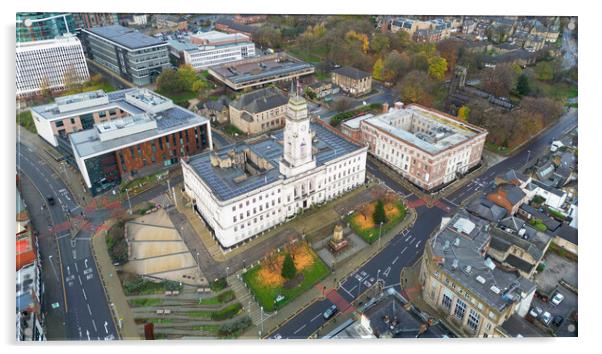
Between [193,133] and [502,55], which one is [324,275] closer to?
[193,133]

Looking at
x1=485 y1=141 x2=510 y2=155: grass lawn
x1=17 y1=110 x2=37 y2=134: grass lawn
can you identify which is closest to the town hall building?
x1=485 y1=141 x2=510 y2=155: grass lawn

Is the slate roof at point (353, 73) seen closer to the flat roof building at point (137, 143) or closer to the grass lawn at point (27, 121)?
the flat roof building at point (137, 143)

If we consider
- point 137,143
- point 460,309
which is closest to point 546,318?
point 460,309

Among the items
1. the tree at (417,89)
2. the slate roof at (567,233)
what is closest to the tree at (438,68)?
the tree at (417,89)

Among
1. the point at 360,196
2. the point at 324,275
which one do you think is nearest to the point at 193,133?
the point at 360,196

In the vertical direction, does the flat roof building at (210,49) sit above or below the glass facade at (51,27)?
below

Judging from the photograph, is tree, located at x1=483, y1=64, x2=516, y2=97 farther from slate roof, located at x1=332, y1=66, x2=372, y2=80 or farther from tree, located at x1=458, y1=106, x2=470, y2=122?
slate roof, located at x1=332, y1=66, x2=372, y2=80
